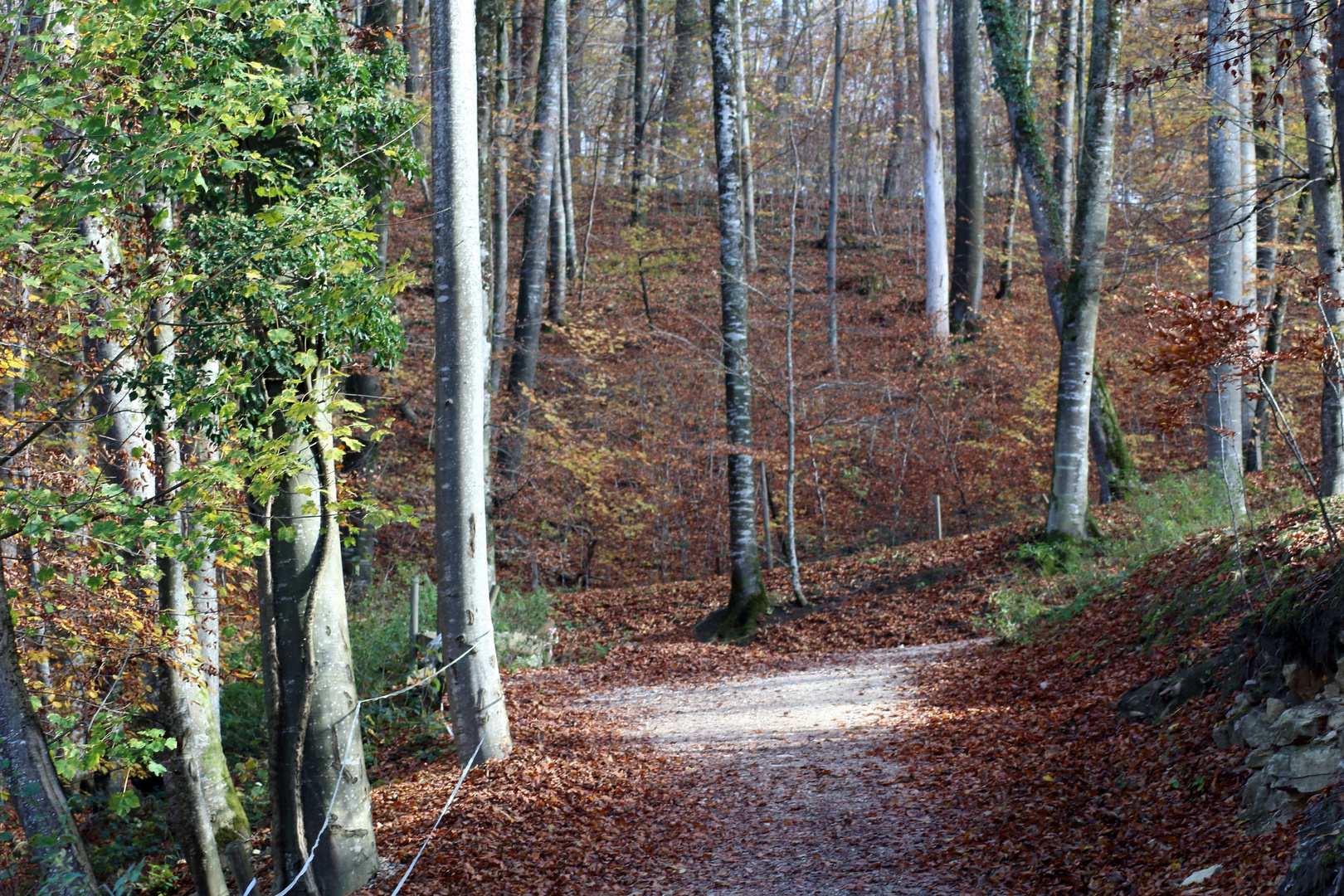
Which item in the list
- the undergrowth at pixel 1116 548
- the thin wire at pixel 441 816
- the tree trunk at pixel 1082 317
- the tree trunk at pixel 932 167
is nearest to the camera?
the thin wire at pixel 441 816

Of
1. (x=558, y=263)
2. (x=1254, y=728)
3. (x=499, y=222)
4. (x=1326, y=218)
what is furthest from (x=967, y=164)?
(x=1254, y=728)

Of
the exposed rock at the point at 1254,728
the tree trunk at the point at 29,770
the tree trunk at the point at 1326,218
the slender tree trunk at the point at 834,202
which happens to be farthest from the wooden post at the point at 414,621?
the slender tree trunk at the point at 834,202

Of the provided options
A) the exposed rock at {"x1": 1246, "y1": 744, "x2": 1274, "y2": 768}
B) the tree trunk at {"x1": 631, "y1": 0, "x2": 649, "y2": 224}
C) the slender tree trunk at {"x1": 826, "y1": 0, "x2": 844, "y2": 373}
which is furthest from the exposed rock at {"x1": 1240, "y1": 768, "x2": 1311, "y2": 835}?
the tree trunk at {"x1": 631, "y1": 0, "x2": 649, "y2": 224}

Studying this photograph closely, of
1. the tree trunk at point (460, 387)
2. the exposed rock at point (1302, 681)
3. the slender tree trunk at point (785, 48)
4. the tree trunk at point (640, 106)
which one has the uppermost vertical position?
the slender tree trunk at point (785, 48)

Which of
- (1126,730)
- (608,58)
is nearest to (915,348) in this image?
(1126,730)

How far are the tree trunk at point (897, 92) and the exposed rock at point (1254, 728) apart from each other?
26798 millimetres

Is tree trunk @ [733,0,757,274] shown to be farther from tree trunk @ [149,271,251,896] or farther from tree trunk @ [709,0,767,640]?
tree trunk @ [149,271,251,896]

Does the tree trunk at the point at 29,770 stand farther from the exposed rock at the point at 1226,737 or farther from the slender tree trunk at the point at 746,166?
the slender tree trunk at the point at 746,166

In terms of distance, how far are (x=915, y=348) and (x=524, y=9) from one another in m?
12.8

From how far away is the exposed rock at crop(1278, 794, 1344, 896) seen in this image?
125 inches

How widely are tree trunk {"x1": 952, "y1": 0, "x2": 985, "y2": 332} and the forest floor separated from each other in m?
12.2

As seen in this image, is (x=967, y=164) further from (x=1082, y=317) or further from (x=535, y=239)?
(x=1082, y=317)

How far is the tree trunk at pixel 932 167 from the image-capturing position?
19.9 m

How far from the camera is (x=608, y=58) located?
3197 centimetres
